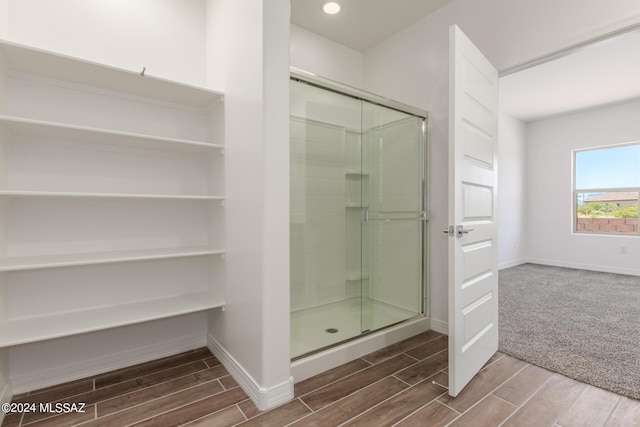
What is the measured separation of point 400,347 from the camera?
7.83 feet

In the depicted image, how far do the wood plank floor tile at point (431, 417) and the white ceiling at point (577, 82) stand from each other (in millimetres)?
3584

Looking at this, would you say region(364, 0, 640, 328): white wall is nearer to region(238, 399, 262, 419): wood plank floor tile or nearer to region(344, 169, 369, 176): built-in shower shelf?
region(344, 169, 369, 176): built-in shower shelf

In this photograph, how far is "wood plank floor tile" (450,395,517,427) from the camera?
1.53 meters

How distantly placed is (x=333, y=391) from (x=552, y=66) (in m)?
4.30

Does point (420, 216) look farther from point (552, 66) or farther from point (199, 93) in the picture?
point (552, 66)

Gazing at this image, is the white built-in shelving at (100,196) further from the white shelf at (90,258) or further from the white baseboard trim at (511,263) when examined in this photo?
the white baseboard trim at (511,263)

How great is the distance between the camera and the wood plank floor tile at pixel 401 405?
1.55 meters

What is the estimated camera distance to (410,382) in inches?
74.7

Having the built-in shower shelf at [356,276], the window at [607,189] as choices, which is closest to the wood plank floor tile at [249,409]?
the built-in shower shelf at [356,276]

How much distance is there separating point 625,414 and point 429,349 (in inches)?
41.2

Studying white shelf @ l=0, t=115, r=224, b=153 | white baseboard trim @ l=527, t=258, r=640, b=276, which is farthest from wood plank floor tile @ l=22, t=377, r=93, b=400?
white baseboard trim @ l=527, t=258, r=640, b=276

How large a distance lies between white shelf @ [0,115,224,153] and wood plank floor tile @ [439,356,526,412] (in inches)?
79.7

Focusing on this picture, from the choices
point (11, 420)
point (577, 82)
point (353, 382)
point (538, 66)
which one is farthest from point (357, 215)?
point (577, 82)

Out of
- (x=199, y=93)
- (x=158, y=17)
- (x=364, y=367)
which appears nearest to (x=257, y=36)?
(x=199, y=93)
